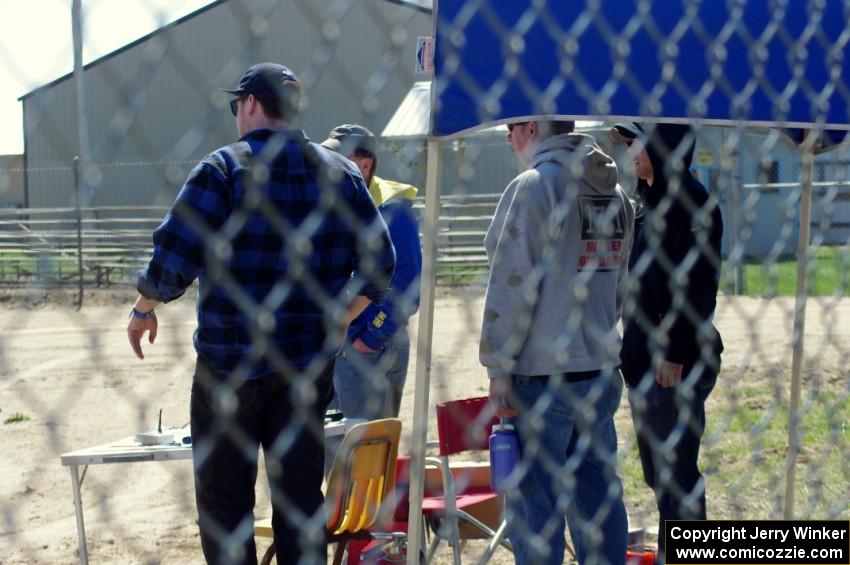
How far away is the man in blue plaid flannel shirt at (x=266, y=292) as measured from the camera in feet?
7.45

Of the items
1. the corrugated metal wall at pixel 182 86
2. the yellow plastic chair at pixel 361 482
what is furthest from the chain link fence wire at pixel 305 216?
the yellow plastic chair at pixel 361 482

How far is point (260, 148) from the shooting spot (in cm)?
257

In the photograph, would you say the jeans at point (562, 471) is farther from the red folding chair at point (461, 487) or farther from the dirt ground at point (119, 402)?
the dirt ground at point (119, 402)

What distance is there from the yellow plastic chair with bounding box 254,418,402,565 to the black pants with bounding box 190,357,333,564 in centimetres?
25

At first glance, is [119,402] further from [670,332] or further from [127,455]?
[670,332]

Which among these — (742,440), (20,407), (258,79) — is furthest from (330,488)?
(20,407)

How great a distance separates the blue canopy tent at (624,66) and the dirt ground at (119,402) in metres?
0.49

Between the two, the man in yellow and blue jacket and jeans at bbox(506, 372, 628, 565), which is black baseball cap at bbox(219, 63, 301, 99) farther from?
the man in yellow and blue jacket

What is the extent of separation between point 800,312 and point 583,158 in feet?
2.47

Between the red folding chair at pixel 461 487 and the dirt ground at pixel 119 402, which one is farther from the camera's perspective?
the dirt ground at pixel 119 402

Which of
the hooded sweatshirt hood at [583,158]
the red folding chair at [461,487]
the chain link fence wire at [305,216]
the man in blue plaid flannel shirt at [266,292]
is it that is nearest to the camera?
the chain link fence wire at [305,216]

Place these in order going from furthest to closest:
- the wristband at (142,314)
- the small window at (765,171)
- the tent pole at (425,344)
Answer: the small window at (765,171) < the wristband at (142,314) < the tent pole at (425,344)

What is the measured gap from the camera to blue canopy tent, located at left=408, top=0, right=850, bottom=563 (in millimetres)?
2445

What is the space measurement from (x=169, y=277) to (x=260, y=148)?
1.18ft
